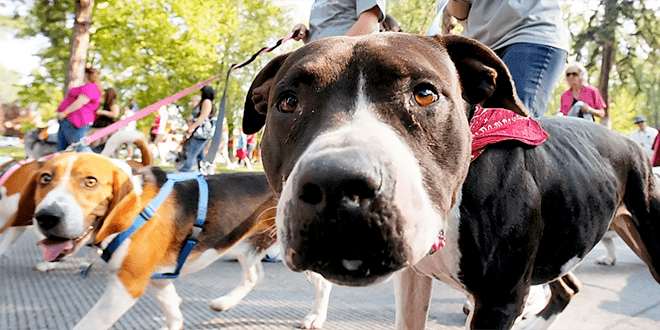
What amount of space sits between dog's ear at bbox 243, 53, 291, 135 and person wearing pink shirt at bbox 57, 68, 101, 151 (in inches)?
181

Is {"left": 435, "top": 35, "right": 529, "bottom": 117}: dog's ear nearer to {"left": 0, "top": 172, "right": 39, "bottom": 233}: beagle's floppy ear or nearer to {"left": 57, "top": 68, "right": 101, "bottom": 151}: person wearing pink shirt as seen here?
{"left": 0, "top": 172, "right": 39, "bottom": 233}: beagle's floppy ear

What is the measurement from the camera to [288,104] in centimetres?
167

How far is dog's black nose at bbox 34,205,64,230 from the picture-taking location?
2719 millimetres

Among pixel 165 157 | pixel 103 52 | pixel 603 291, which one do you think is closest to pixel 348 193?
pixel 603 291

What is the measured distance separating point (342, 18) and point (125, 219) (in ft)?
6.26

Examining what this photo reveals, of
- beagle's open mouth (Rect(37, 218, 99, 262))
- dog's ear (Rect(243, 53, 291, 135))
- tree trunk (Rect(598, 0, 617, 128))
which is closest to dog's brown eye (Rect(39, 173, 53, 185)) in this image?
beagle's open mouth (Rect(37, 218, 99, 262))

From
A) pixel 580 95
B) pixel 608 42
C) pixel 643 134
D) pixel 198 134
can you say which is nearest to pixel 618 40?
pixel 608 42

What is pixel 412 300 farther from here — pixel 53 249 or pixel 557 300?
pixel 53 249

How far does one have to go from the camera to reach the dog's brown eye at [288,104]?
1652mm

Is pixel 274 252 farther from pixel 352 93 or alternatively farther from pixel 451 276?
pixel 352 93

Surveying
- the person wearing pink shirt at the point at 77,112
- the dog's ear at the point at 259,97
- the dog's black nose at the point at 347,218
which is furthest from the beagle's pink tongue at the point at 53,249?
the person wearing pink shirt at the point at 77,112

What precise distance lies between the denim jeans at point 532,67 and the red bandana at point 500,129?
0.56 m

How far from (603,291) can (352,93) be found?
4.08 metres

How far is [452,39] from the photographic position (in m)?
1.90
